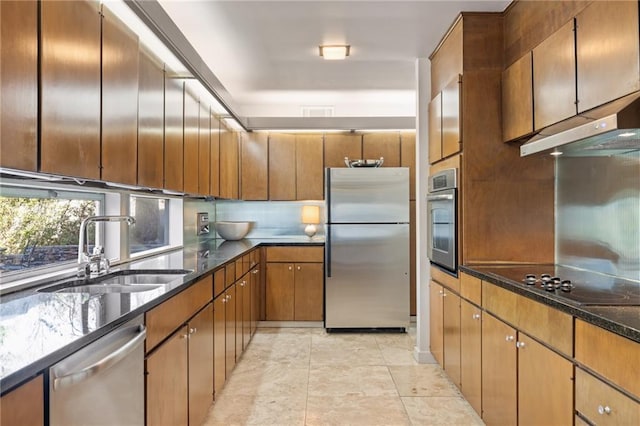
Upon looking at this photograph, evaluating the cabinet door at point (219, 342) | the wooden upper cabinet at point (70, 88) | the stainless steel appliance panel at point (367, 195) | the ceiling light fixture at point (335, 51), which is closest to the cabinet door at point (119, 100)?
the wooden upper cabinet at point (70, 88)

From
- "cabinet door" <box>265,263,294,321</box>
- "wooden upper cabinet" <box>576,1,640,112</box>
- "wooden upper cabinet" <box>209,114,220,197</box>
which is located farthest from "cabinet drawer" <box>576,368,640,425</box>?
"cabinet door" <box>265,263,294,321</box>

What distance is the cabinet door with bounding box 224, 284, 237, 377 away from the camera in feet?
9.61

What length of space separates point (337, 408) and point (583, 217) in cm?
191

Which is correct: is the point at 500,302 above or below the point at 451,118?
below

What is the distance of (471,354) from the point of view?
2.44 metres

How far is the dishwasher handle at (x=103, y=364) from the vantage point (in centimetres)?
104

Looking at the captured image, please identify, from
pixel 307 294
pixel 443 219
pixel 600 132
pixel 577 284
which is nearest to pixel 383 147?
pixel 307 294

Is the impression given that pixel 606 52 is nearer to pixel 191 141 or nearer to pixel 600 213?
pixel 600 213

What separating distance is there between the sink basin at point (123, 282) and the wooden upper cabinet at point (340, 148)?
2830mm

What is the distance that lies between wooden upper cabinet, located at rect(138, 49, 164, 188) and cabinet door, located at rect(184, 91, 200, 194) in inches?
18.0

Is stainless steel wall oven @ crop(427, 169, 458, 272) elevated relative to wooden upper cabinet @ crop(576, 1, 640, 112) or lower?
lower

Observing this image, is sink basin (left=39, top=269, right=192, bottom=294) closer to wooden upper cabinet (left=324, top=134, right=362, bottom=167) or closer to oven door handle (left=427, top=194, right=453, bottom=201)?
oven door handle (left=427, top=194, right=453, bottom=201)

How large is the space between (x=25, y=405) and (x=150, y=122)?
69.7 inches

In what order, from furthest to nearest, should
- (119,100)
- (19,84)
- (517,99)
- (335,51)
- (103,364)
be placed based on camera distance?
(335,51)
(517,99)
(119,100)
(19,84)
(103,364)
